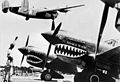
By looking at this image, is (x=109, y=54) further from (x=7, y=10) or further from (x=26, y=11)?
(x=7, y=10)

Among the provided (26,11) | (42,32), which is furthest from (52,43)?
(26,11)

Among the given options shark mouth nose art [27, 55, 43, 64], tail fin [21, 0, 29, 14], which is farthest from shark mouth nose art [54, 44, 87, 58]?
shark mouth nose art [27, 55, 43, 64]

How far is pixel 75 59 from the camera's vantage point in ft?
51.8

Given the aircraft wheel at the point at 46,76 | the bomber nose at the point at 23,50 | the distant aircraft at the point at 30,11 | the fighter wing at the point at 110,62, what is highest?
the distant aircraft at the point at 30,11

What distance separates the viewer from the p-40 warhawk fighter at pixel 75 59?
1470 cm

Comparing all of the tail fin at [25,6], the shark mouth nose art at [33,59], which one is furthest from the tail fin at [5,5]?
the shark mouth nose art at [33,59]

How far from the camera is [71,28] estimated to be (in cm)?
1669

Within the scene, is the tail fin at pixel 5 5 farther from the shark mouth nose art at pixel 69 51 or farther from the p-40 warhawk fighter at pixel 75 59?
the shark mouth nose art at pixel 69 51

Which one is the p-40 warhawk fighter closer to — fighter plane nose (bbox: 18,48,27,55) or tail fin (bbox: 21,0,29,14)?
fighter plane nose (bbox: 18,48,27,55)

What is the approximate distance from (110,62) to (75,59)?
1774 mm

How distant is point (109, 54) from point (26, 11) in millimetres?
4874

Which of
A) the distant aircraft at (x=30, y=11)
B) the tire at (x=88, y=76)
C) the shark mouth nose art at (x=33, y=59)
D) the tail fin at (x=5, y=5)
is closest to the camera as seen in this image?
the tire at (x=88, y=76)

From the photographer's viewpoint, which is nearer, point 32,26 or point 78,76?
point 78,76

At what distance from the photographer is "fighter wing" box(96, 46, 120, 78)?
14.7 meters
